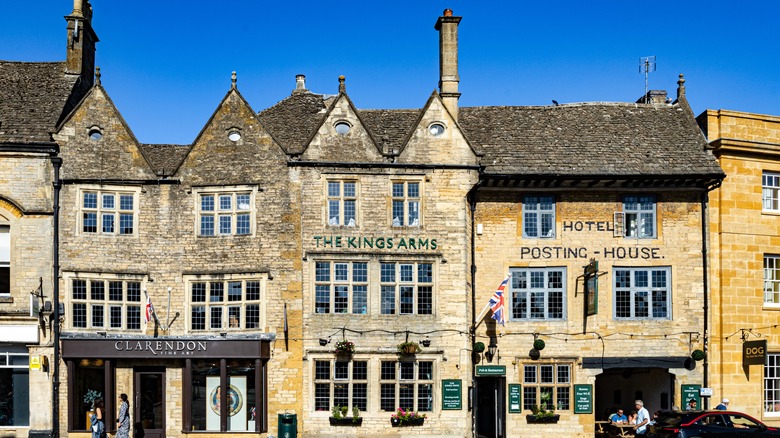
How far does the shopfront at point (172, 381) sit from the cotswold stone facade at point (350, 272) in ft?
0.19

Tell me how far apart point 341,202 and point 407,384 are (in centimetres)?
581

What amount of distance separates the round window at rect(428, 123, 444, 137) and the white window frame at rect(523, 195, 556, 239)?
3328mm

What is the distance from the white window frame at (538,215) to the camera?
28688mm

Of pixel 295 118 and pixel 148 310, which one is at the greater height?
pixel 295 118

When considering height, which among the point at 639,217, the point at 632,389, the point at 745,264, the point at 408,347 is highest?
the point at 639,217

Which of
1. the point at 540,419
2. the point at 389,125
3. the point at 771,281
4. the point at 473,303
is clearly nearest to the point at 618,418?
the point at 540,419

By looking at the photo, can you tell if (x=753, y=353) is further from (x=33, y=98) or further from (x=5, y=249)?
(x=33, y=98)

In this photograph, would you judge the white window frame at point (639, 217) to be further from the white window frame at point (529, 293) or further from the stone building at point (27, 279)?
the stone building at point (27, 279)

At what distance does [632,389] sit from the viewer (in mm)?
31578

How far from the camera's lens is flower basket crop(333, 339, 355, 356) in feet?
88.8

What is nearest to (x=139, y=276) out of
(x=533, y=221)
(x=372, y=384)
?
(x=372, y=384)

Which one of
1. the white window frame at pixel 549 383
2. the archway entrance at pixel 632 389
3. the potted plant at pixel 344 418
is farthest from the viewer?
the archway entrance at pixel 632 389

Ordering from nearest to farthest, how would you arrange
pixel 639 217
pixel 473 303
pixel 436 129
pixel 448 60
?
pixel 473 303
pixel 436 129
pixel 639 217
pixel 448 60

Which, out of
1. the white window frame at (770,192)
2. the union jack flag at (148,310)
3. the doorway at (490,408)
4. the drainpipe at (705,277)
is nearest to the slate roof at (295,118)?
the union jack flag at (148,310)
